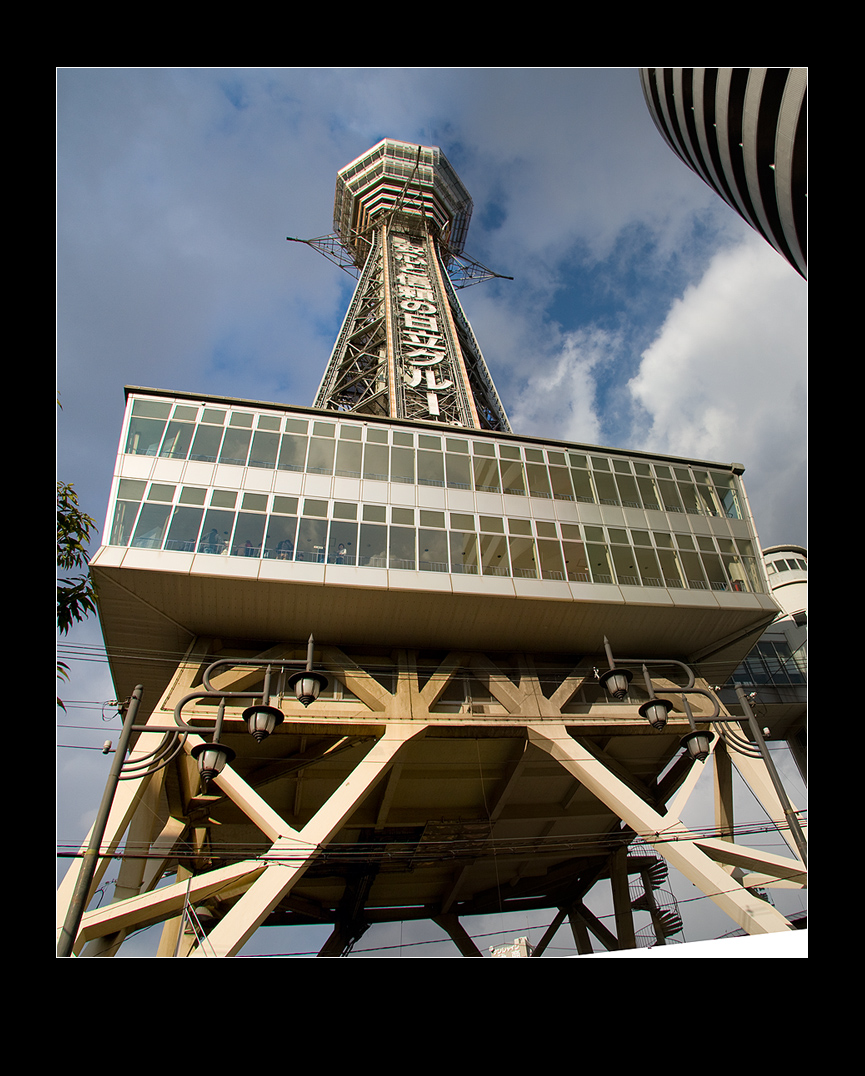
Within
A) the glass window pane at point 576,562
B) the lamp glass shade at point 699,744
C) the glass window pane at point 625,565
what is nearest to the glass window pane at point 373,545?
the glass window pane at point 576,562

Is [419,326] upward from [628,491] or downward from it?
upward

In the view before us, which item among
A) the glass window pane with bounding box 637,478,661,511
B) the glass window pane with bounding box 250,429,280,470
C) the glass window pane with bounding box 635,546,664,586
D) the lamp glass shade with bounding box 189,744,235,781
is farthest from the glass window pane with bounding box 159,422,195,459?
the glass window pane with bounding box 637,478,661,511

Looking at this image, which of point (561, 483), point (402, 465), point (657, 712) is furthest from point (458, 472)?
point (657, 712)

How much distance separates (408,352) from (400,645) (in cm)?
3309

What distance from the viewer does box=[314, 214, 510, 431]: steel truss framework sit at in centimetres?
4647

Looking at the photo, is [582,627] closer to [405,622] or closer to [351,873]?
[405,622]

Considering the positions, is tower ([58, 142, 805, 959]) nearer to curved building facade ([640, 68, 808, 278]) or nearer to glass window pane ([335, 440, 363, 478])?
glass window pane ([335, 440, 363, 478])

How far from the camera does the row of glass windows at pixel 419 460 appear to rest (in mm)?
22781

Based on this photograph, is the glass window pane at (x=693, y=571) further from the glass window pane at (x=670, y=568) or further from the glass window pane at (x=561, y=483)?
the glass window pane at (x=561, y=483)

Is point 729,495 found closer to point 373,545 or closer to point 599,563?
point 599,563

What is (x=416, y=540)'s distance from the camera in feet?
73.1

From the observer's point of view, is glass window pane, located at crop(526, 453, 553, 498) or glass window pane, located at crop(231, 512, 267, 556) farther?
glass window pane, located at crop(526, 453, 553, 498)

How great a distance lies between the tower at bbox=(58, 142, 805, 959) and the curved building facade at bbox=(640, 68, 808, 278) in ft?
34.8
